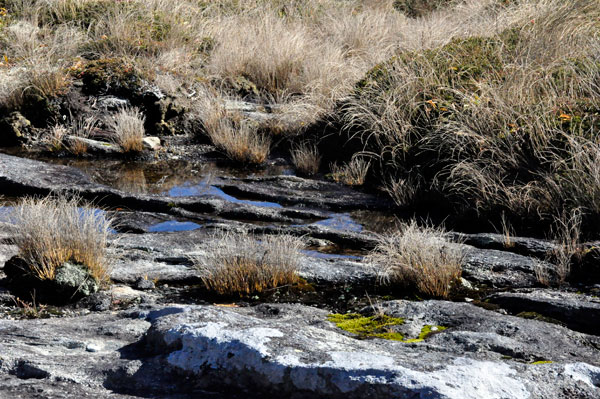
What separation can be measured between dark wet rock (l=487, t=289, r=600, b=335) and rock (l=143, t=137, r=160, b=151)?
310 inches

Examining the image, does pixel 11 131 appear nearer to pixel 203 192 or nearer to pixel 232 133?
pixel 232 133

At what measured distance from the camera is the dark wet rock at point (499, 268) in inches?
230

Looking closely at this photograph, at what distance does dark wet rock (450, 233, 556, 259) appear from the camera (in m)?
6.54

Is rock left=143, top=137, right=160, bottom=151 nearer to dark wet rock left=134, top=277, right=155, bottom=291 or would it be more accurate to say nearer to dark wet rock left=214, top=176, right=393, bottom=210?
dark wet rock left=214, top=176, right=393, bottom=210

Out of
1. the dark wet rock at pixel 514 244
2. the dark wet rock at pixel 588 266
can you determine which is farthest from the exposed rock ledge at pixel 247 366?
the dark wet rock at pixel 514 244

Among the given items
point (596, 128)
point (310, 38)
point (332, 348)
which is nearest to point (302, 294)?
point (332, 348)

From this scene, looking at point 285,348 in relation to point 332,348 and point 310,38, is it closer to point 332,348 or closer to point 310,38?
point 332,348

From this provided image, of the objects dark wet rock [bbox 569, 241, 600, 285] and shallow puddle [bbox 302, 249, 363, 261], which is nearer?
dark wet rock [bbox 569, 241, 600, 285]

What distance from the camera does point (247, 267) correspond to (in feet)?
17.3

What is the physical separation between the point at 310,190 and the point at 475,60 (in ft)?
11.3

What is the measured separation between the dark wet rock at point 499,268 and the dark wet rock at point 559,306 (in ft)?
1.56

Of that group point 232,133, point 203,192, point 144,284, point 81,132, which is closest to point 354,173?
point 203,192

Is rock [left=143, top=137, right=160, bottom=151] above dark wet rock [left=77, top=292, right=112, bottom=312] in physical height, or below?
below

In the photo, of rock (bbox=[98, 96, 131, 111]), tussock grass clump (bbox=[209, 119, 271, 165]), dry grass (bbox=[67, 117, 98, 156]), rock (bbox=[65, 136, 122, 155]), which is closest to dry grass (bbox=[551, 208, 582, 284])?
tussock grass clump (bbox=[209, 119, 271, 165])
